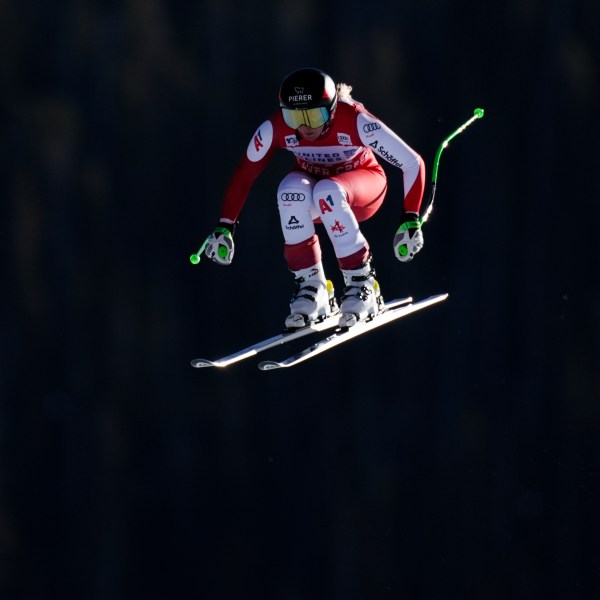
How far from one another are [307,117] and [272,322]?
303 centimetres

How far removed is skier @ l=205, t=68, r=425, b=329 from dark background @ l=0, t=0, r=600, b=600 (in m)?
2.26

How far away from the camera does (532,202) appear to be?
946 centimetres

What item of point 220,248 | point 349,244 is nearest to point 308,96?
point 349,244

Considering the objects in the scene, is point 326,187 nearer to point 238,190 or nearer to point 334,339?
point 238,190

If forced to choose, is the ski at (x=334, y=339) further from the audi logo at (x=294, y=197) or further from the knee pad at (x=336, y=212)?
the audi logo at (x=294, y=197)

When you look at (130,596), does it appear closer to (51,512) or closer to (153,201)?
(51,512)

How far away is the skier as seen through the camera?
→ 5.92 m

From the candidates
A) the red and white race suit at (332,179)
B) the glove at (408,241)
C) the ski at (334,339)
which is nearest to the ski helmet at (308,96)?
the red and white race suit at (332,179)

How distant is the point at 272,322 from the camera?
8781 millimetres

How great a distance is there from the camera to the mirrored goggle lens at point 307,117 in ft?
19.3

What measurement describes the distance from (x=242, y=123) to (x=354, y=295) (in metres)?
2.66

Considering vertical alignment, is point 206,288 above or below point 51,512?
above

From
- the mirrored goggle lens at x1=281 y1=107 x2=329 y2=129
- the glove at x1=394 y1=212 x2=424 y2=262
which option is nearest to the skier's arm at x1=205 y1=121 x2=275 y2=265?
the mirrored goggle lens at x1=281 y1=107 x2=329 y2=129

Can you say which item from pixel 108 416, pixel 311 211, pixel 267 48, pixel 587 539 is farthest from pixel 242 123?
pixel 587 539
